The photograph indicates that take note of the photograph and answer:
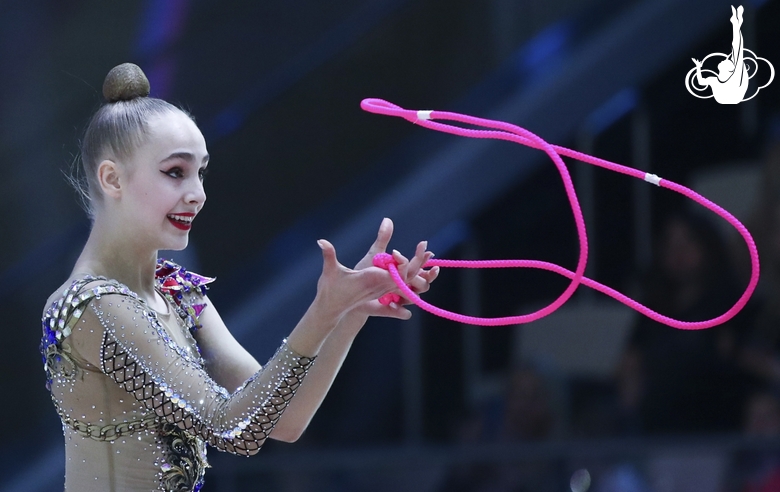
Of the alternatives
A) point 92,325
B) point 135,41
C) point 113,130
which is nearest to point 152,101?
point 113,130

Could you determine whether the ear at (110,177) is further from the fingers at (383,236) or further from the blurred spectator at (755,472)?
the blurred spectator at (755,472)

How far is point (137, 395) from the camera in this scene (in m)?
1.33

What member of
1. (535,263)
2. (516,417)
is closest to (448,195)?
(516,417)

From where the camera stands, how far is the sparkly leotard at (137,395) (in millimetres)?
1303

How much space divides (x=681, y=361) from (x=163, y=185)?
7.55 ft

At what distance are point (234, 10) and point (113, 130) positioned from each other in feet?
7.40

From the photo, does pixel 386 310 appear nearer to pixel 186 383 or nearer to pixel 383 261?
pixel 383 261

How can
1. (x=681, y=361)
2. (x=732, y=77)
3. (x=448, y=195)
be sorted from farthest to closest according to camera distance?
(x=448, y=195)
(x=681, y=361)
(x=732, y=77)

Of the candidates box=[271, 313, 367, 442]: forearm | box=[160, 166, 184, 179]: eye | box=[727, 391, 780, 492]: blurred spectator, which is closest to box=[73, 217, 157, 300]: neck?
box=[160, 166, 184, 179]: eye

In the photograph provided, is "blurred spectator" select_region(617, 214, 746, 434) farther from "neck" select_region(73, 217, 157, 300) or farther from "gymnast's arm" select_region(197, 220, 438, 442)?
"neck" select_region(73, 217, 157, 300)

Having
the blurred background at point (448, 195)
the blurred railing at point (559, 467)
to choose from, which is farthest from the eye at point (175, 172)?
the blurred background at point (448, 195)

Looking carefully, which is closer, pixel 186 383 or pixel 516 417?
pixel 186 383

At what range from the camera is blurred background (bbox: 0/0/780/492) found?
3314mm

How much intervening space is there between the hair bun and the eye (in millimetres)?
125
